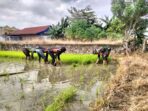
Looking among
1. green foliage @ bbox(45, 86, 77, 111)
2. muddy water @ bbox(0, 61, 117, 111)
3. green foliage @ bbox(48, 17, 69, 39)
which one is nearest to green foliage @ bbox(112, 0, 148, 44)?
green foliage @ bbox(48, 17, 69, 39)

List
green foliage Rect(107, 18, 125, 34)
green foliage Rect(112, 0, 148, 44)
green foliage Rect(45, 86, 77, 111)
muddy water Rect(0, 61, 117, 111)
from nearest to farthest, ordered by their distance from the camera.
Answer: green foliage Rect(45, 86, 77, 111) → muddy water Rect(0, 61, 117, 111) → green foliage Rect(112, 0, 148, 44) → green foliage Rect(107, 18, 125, 34)

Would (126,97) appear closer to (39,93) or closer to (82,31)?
(39,93)

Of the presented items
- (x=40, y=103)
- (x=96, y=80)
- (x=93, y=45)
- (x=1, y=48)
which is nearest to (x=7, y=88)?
(x=40, y=103)

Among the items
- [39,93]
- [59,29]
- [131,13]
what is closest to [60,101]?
[39,93]

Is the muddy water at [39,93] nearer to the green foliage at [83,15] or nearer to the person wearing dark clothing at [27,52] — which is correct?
the person wearing dark clothing at [27,52]

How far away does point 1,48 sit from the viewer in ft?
93.1

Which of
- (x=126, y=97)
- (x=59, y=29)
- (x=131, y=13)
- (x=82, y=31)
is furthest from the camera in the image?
(x=59, y=29)

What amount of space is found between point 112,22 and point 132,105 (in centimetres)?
2655

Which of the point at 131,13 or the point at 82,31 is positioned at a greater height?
the point at 131,13

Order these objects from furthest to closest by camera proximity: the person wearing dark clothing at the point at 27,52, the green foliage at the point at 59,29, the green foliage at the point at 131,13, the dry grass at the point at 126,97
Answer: the green foliage at the point at 59,29 → the green foliage at the point at 131,13 → the person wearing dark clothing at the point at 27,52 → the dry grass at the point at 126,97

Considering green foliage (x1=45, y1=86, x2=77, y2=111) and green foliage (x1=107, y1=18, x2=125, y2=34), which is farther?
green foliage (x1=107, y1=18, x2=125, y2=34)

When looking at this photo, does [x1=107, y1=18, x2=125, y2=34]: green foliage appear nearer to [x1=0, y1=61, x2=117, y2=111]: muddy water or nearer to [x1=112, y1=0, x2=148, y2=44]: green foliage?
[x1=112, y1=0, x2=148, y2=44]: green foliage

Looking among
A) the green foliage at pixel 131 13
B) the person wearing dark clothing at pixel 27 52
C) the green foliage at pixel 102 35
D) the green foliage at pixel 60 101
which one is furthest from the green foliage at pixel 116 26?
the green foliage at pixel 60 101

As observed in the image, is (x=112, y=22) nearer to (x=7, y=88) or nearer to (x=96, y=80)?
(x=96, y=80)
